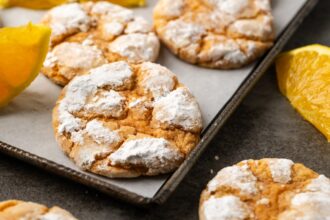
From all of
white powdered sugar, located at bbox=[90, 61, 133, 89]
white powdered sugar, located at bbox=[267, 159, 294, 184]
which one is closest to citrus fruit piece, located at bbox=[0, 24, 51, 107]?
white powdered sugar, located at bbox=[90, 61, 133, 89]

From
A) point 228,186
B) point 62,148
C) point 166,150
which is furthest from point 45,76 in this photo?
point 228,186

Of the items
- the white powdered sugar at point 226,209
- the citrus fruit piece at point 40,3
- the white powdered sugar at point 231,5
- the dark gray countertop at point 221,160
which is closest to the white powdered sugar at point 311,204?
the white powdered sugar at point 226,209

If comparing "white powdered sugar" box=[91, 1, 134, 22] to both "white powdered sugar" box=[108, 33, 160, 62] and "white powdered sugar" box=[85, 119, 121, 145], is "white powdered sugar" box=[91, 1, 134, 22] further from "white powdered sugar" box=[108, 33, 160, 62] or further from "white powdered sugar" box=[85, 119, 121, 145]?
"white powdered sugar" box=[85, 119, 121, 145]

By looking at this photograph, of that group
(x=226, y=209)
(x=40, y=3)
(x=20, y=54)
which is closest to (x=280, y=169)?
(x=226, y=209)

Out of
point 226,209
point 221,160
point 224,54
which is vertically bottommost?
point 221,160

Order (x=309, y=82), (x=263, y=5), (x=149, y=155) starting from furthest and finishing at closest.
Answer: (x=263, y=5) → (x=309, y=82) → (x=149, y=155)

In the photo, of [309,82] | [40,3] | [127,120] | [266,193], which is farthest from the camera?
[40,3]

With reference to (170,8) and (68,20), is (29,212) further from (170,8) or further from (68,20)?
(170,8)

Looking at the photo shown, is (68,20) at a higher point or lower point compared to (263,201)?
higher
